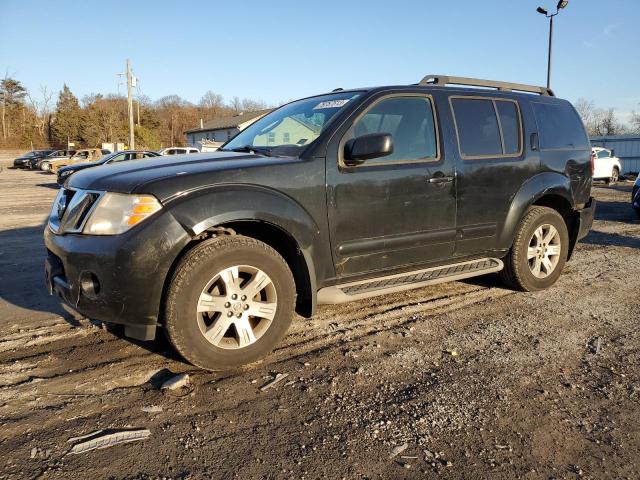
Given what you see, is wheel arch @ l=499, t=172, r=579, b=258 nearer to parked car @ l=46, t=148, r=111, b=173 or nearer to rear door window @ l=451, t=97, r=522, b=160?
rear door window @ l=451, t=97, r=522, b=160

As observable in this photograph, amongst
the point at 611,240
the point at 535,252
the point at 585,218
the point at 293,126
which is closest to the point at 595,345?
the point at 535,252

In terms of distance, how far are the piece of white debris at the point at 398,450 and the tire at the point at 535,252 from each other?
2.95 m

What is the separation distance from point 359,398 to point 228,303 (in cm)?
102

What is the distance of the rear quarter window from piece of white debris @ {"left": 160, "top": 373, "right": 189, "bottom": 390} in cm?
403

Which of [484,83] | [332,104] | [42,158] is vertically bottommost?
[332,104]

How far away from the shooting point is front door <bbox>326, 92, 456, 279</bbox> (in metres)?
3.60

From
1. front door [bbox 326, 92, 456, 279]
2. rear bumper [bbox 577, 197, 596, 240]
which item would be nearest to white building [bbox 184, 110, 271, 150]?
rear bumper [bbox 577, 197, 596, 240]

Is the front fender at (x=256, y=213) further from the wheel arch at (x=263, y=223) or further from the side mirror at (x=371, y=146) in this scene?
the side mirror at (x=371, y=146)

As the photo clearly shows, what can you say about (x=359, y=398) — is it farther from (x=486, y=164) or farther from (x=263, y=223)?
(x=486, y=164)

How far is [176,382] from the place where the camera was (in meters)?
2.95

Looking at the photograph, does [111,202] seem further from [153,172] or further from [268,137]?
[268,137]

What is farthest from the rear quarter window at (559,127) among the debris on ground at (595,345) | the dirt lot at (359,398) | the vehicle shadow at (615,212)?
the vehicle shadow at (615,212)

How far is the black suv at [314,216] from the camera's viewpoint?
296 centimetres

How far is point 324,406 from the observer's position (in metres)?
2.74
